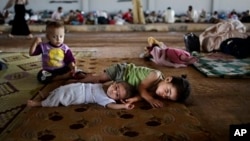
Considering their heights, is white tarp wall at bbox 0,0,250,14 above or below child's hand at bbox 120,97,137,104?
above

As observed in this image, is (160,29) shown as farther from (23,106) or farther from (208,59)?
(23,106)

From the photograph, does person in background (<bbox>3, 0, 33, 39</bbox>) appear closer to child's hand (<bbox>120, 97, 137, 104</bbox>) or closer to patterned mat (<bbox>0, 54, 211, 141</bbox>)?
patterned mat (<bbox>0, 54, 211, 141</bbox>)

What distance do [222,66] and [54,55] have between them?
1.54m

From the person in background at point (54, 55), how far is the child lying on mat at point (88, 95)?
0.55m

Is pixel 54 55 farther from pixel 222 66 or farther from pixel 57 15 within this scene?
pixel 57 15

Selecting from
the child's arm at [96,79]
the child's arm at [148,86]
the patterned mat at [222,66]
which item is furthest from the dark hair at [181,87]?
the patterned mat at [222,66]

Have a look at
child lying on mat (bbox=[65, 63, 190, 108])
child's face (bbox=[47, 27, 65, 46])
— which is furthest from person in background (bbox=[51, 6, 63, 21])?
child lying on mat (bbox=[65, 63, 190, 108])

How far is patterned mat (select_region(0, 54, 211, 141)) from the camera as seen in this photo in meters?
1.61

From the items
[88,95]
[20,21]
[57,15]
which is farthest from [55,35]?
[57,15]

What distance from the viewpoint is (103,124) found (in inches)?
68.6

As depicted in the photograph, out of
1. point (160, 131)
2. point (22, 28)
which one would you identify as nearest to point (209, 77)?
point (160, 131)

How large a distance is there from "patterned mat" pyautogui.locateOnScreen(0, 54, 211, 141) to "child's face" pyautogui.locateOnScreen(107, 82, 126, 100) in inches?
4.3

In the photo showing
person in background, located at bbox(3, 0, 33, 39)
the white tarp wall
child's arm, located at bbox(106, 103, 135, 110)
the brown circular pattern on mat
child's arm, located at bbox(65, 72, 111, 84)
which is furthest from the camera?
the white tarp wall

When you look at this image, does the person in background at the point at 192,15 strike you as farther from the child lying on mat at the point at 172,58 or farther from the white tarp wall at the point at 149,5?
the child lying on mat at the point at 172,58
